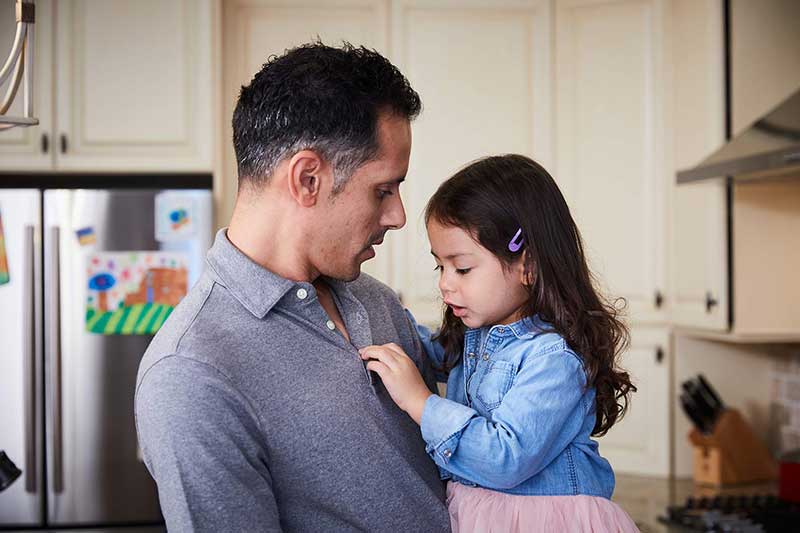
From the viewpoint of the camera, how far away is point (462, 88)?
3.87m

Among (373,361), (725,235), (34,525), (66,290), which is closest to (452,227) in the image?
(373,361)

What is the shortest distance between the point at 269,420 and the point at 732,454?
256 cm

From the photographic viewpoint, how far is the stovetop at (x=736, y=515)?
9.12ft

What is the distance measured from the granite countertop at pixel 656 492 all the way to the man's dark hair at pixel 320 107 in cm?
192

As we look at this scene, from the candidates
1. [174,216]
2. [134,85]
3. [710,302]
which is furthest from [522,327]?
[134,85]

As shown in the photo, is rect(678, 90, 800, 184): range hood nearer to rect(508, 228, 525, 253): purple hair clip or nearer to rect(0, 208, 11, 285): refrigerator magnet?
rect(508, 228, 525, 253): purple hair clip

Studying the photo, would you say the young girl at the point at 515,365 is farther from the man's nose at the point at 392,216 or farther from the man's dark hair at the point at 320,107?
the man's dark hair at the point at 320,107

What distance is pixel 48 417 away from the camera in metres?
3.39

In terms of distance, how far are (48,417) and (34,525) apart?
1.19 feet

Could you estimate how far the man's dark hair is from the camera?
1.39 m

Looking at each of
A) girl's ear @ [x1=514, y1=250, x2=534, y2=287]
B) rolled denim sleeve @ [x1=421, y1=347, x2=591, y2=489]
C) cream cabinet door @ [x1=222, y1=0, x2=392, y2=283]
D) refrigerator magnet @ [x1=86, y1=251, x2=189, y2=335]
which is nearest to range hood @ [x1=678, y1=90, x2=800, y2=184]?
girl's ear @ [x1=514, y1=250, x2=534, y2=287]

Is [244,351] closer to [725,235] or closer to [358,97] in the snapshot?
[358,97]

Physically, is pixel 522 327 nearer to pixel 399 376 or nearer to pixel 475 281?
pixel 475 281

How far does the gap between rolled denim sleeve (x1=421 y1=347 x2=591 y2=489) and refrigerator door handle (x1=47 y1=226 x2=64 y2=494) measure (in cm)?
221
